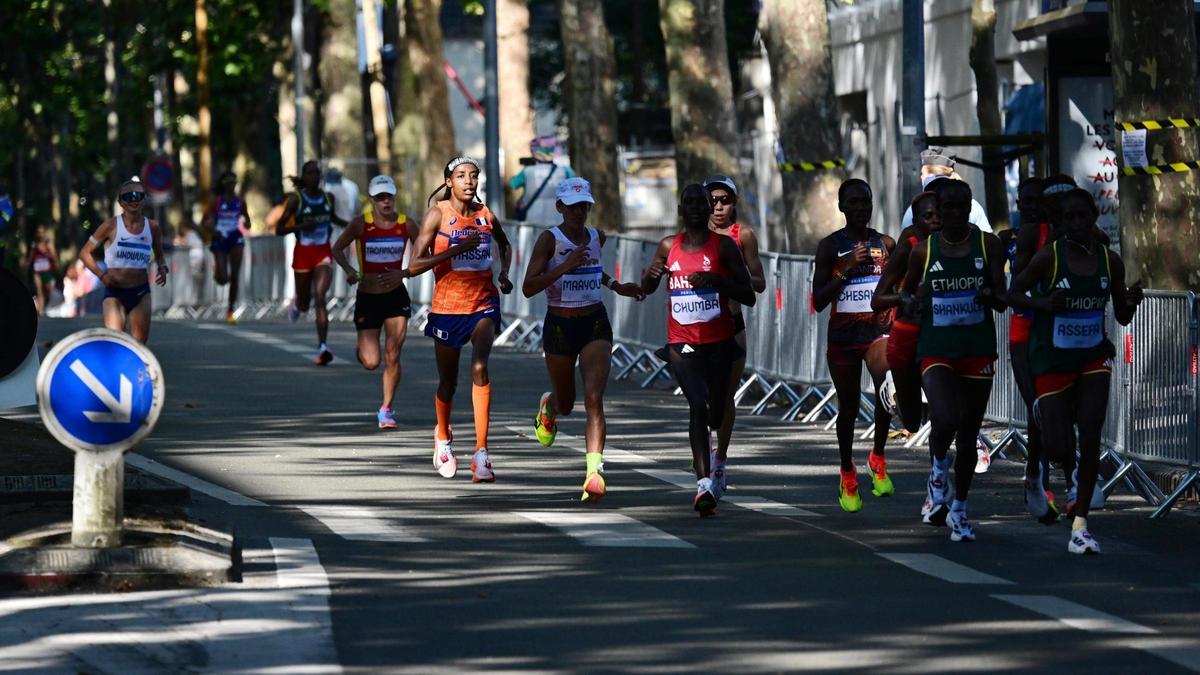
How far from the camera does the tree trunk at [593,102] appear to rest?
32.9m

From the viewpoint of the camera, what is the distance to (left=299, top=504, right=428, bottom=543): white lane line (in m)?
11.9

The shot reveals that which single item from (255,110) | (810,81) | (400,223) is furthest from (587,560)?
(255,110)

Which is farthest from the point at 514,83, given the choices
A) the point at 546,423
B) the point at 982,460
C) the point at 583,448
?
the point at 546,423

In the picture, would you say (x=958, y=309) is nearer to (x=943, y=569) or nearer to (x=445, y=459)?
(x=943, y=569)

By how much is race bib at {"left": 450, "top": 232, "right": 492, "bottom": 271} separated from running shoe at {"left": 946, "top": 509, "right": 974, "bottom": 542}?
3.87 m

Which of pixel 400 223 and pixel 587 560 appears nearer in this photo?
pixel 587 560

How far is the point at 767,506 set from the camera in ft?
45.3

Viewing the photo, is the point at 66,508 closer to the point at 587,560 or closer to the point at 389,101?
the point at 587,560

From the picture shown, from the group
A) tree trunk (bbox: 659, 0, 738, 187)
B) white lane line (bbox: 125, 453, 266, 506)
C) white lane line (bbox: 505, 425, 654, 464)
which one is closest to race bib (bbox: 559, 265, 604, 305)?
white lane line (bbox: 125, 453, 266, 506)

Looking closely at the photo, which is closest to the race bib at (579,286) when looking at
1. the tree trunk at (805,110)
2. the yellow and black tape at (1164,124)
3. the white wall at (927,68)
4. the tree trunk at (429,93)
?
the yellow and black tape at (1164,124)

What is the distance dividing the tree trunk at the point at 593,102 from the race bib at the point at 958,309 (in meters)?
20.4

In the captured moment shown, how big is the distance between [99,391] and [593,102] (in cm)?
2396

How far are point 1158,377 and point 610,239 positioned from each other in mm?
11073

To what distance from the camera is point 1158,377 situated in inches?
566
